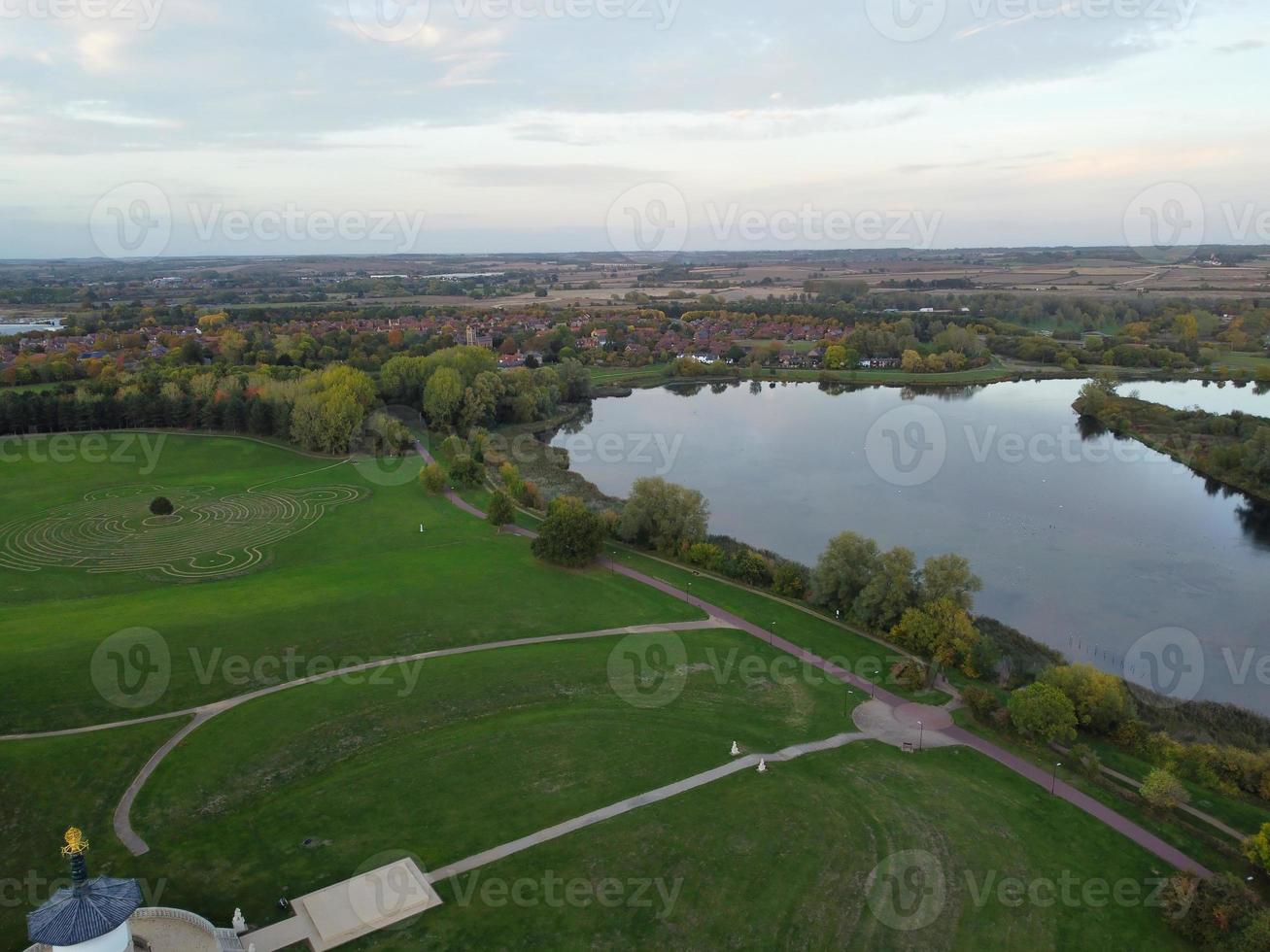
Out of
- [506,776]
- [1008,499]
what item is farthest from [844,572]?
[1008,499]

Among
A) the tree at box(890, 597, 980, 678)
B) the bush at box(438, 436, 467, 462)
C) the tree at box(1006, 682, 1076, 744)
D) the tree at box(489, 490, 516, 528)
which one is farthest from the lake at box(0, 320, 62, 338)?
the tree at box(1006, 682, 1076, 744)

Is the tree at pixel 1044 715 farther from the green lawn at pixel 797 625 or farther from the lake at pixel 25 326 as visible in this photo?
the lake at pixel 25 326

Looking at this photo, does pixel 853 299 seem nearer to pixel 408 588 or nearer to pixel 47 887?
pixel 408 588

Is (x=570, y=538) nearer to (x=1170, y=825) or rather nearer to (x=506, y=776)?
(x=506, y=776)

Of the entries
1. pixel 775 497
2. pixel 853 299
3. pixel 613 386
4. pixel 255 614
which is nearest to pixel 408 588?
pixel 255 614

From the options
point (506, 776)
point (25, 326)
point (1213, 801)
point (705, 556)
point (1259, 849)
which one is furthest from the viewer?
point (25, 326)
